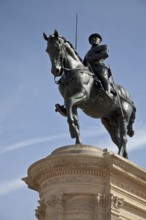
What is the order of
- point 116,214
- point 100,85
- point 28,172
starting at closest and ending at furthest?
point 116,214 < point 28,172 < point 100,85

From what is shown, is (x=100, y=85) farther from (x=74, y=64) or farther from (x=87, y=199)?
(x=87, y=199)

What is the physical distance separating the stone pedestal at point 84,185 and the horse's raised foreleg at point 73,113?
662 millimetres

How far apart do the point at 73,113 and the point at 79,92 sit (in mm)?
698

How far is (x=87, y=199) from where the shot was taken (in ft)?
55.9

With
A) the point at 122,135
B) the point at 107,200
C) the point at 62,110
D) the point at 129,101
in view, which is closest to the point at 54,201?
the point at 107,200

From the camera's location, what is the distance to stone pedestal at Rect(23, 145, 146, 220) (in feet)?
55.2

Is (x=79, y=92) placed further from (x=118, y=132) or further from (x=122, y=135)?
(x=118, y=132)

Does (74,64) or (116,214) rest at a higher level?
(74,64)

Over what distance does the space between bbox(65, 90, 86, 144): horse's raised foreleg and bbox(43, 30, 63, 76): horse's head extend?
3.57ft

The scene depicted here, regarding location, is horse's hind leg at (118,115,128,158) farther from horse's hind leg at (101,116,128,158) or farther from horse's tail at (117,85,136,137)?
horse's tail at (117,85,136,137)

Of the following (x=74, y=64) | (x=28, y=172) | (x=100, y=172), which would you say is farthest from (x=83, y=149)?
(x=74, y=64)

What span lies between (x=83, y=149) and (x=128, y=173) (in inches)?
66.7

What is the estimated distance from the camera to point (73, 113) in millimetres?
18453

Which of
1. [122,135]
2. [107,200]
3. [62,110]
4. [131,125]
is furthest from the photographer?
[131,125]
